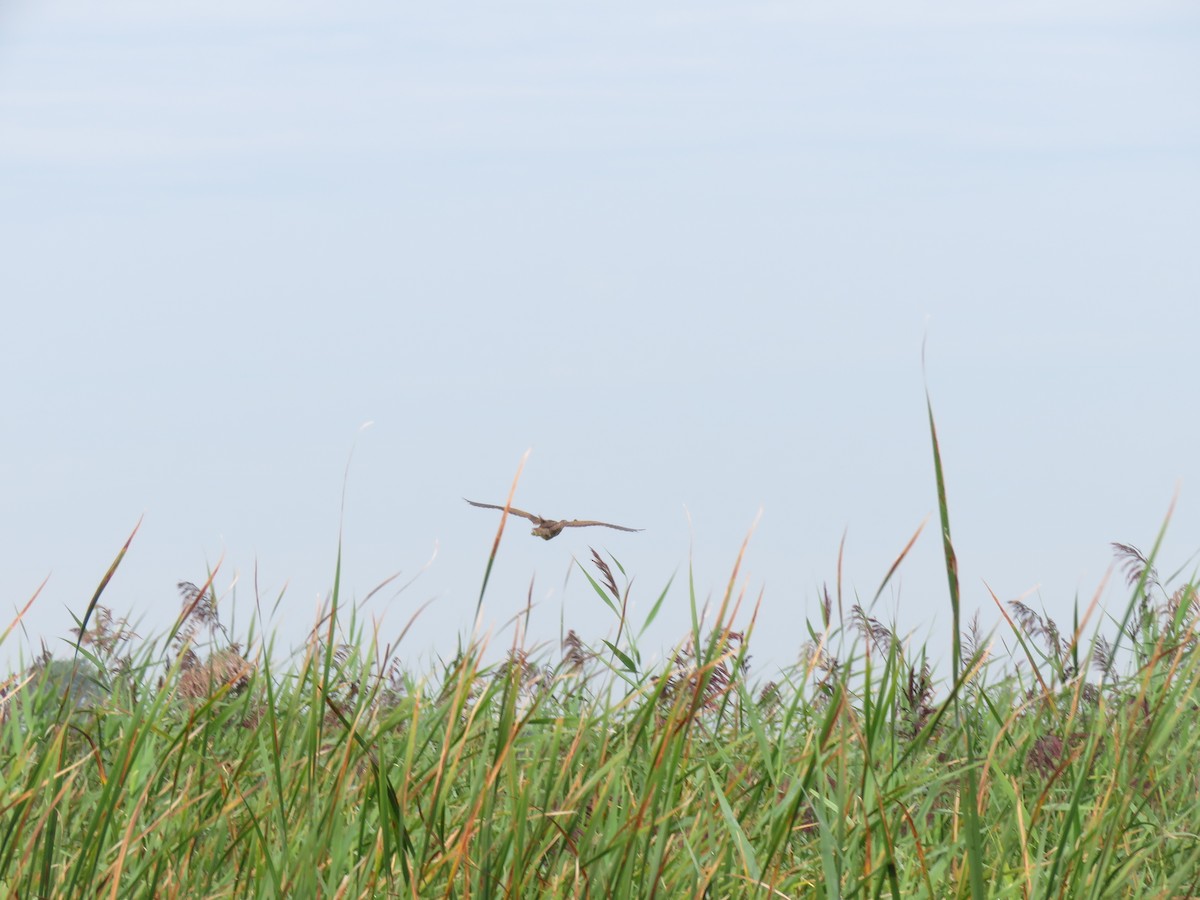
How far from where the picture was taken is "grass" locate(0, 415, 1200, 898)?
2.26 m

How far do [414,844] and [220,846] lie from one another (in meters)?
0.39

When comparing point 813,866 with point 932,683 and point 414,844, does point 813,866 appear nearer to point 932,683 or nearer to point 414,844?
point 414,844

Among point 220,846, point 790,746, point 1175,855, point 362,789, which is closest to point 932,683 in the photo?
point 790,746

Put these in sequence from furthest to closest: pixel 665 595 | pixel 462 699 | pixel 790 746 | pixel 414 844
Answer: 1. pixel 790 746
2. pixel 665 595
3. pixel 414 844
4. pixel 462 699

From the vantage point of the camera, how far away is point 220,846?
254 centimetres

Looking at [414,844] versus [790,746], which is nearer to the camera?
[414,844]

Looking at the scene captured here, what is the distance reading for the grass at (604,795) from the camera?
2.26 m

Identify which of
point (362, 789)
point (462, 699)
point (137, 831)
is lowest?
point (137, 831)

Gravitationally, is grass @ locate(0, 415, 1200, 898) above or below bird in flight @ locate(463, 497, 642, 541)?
below

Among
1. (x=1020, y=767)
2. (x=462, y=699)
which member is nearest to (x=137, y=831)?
(x=462, y=699)

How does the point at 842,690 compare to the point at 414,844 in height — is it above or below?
above

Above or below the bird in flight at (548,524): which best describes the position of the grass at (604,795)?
below

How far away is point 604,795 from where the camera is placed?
2.39 m

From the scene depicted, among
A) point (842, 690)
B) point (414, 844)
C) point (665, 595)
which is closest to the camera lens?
point (842, 690)
